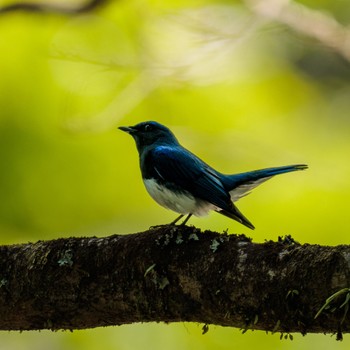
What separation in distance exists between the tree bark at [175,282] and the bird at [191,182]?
908 millimetres

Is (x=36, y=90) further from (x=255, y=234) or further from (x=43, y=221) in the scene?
(x=255, y=234)

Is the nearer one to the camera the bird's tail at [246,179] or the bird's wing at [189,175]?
the bird's wing at [189,175]

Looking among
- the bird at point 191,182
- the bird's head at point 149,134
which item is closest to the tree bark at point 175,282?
the bird at point 191,182

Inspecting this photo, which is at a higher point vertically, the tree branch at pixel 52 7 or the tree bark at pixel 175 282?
the tree branch at pixel 52 7

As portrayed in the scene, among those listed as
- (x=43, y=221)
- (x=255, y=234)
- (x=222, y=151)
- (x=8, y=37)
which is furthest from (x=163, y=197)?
(x=8, y=37)

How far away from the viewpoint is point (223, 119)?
797 cm

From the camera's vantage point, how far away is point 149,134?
5.49 meters

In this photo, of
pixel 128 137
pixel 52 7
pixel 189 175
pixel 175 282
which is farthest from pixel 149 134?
pixel 128 137

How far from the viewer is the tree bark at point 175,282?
3.12 m

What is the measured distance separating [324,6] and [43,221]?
4.54m

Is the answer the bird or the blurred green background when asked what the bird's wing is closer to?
the bird

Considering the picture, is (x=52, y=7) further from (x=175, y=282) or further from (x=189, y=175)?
(x=175, y=282)

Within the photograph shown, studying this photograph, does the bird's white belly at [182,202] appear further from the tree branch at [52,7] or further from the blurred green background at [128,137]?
the tree branch at [52,7]

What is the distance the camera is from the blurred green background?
22.1ft
